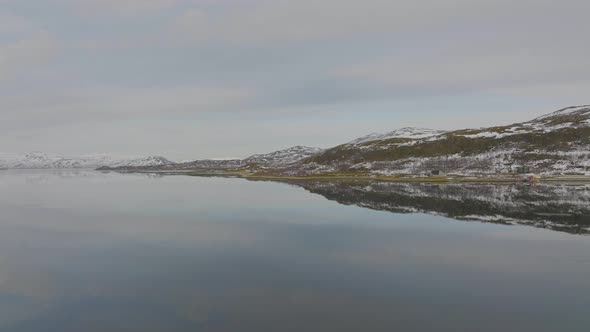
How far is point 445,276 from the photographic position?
25.0 meters

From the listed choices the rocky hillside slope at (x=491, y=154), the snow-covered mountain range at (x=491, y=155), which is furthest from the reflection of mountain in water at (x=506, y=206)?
the rocky hillside slope at (x=491, y=154)

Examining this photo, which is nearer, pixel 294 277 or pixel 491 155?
pixel 294 277

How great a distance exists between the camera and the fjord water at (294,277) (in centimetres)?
1859

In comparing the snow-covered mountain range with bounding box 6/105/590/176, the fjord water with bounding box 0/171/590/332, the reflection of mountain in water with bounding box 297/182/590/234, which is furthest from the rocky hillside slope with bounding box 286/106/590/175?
the fjord water with bounding box 0/171/590/332

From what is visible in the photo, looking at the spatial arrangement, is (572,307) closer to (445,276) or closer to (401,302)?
(445,276)

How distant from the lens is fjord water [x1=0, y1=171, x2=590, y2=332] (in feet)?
61.0

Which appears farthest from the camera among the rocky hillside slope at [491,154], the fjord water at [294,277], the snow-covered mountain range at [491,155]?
the rocky hillside slope at [491,154]

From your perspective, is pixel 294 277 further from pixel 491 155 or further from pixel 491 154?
pixel 491 154

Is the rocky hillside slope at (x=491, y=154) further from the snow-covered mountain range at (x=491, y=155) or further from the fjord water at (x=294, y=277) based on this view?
the fjord water at (x=294, y=277)

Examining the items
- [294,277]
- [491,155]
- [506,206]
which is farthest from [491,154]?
[294,277]

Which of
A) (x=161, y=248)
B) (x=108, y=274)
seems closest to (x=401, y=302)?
(x=108, y=274)

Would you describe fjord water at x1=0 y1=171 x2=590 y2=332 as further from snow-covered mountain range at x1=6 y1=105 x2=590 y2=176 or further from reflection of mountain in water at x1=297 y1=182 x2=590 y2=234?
snow-covered mountain range at x1=6 y1=105 x2=590 y2=176

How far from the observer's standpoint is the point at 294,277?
2484 cm

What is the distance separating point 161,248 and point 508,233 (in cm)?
3563
